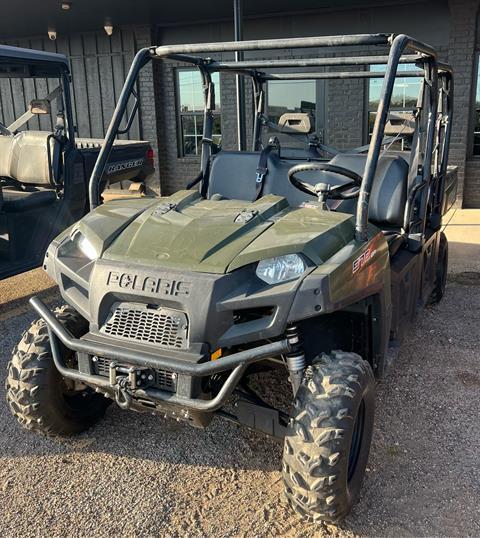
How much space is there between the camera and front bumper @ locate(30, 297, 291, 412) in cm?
211

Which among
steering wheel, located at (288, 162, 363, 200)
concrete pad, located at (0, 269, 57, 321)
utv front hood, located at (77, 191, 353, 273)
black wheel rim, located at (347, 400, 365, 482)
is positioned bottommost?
concrete pad, located at (0, 269, 57, 321)

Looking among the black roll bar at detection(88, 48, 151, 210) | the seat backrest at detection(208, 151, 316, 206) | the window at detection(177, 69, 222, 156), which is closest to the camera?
the black roll bar at detection(88, 48, 151, 210)

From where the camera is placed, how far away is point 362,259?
2422mm

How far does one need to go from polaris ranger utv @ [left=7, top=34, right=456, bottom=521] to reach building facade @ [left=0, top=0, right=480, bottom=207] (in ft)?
17.5

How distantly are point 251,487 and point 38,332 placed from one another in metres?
1.19

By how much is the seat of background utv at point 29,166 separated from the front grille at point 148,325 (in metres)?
2.79

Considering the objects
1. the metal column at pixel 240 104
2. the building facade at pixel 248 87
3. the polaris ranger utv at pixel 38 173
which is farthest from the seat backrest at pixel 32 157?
the building facade at pixel 248 87

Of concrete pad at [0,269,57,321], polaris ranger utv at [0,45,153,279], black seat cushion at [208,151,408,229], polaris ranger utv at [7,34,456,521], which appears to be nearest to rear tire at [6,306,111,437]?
polaris ranger utv at [7,34,456,521]

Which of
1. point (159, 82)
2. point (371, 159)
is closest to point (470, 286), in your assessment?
point (371, 159)

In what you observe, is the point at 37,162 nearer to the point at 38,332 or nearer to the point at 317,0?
the point at 38,332

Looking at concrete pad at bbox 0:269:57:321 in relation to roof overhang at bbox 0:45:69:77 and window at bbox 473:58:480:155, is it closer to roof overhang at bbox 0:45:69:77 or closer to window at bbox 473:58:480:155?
roof overhang at bbox 0:45:69:77

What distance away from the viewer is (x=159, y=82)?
952 centimetres

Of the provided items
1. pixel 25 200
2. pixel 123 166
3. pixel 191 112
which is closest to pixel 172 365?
pixel 25 200

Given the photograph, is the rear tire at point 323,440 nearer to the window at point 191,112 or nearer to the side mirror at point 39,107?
the side mirror at point 39,107
